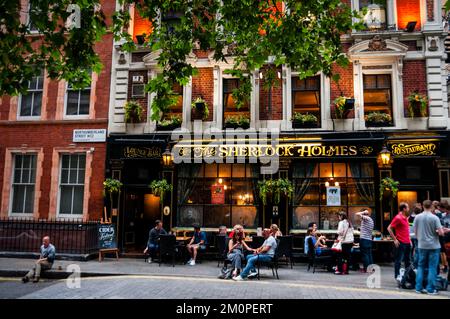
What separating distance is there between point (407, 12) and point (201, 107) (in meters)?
8.55

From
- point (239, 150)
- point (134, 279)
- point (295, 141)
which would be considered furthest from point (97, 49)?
point (134, 279)

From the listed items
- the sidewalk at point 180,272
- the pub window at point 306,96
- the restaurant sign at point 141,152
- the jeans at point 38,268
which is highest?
the pub window at point 306,96

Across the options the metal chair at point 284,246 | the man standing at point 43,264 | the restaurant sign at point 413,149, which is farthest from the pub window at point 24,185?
the restaurant sign at point 413,149

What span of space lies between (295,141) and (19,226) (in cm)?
1091

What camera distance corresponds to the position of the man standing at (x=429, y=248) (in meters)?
8.06

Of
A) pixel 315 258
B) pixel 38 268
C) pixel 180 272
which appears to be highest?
pixel 315 258

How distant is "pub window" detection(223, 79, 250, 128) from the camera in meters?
14.8

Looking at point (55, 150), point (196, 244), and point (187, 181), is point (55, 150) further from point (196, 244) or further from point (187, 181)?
point (196, 244)

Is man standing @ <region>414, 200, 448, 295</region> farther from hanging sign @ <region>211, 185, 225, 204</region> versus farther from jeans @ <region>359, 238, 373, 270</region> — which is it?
hanging sign @ <region>211, 185, 225, 204</region>

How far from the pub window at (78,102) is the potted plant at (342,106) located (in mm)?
9943

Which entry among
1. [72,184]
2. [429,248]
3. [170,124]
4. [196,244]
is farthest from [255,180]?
[72,184]

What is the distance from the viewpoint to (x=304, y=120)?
14273 mm

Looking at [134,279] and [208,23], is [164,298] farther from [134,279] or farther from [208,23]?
[208,23]

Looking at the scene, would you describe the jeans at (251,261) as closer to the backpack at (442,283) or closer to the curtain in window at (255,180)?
the backpack at (442,283)
